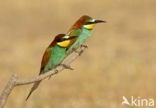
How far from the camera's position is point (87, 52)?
14.9 m

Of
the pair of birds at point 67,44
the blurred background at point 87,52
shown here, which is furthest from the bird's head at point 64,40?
the blurred background at point 87,52

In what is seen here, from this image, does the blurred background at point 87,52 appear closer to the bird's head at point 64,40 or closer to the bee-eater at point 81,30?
the bee-eater at point 81,30

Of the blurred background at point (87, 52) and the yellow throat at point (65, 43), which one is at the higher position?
the yellow throat at point (65, 43)

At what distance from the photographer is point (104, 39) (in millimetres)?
16578

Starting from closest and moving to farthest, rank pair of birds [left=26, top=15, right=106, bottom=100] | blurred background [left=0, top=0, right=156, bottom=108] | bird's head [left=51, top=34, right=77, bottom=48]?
bird's head [left=51, top=34, right=77, bottom=48], pair of birds [left=26, top=15, right=106, bottom=100], blurred background [left=0, top=0, right=156, bottom=108]

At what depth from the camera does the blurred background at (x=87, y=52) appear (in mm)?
10867

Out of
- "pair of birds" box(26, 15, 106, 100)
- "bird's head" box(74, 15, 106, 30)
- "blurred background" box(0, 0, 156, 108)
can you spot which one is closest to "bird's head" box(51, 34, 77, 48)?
"pair of birds" box(26, 15, 106, 100)

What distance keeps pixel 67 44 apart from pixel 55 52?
10.7 inches

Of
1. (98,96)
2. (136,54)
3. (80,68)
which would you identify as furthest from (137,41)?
(98,96)

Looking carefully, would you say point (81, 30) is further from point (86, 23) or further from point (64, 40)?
point (64, 40)

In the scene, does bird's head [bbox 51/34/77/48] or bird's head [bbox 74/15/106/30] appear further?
bird's head [bbox 74/15/106/30]

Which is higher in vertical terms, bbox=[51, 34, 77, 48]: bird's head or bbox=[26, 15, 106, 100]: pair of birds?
bbox=[51, 34, 77, 48]: bird's head

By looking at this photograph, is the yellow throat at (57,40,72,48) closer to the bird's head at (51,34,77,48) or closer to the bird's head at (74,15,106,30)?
the bird's head at (51,34,77,48)

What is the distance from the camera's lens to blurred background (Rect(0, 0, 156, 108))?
1087cm
